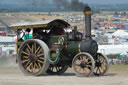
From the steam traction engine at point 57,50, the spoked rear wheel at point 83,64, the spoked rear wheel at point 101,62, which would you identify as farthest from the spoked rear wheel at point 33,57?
the spoked rear wheel at point 101,62

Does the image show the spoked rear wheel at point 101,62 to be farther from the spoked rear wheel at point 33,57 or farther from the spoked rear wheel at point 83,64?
the spoked rear wheel at point 33,57

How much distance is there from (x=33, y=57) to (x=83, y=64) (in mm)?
2269

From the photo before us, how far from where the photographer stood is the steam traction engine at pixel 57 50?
1438 centimetres

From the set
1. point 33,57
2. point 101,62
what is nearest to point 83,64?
point 101,62

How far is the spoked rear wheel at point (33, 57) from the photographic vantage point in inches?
584

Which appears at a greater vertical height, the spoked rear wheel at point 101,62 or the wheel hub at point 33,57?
the wheel hub at point 33,57

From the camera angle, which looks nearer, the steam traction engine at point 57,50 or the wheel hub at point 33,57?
the steam traction engine at point 57,50

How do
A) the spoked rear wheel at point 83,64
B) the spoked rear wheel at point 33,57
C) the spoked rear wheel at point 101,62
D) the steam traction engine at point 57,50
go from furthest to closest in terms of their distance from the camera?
the spoked rear wheel at point 101,62 → the spoked rear wheel at point 33,57 → the steam traction engine at point 57,50 → the spoked rear wheel at point 83,64

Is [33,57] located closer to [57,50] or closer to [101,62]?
[57,50]

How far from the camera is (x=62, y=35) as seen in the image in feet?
49.8

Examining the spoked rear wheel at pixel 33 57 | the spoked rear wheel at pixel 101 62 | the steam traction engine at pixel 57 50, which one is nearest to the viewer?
the steam traction engine at pixel 57 50

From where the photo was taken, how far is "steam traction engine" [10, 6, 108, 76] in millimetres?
14383

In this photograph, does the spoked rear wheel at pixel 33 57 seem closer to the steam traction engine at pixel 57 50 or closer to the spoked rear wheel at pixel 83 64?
the steam traction engine at pixel 57 50

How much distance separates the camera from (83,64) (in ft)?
46.9
